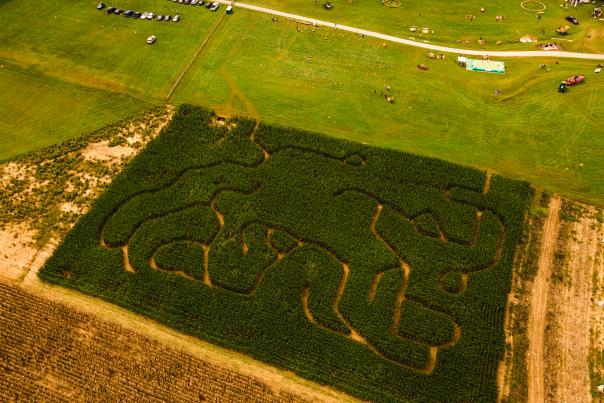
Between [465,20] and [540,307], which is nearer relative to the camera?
[540,307]

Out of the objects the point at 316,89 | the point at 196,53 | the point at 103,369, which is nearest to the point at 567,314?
the point at 316,89

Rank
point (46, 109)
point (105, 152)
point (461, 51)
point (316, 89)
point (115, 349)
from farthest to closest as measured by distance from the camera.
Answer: point (461, 51) < point (316, 89) < point (46, 109) < point (105, 152) < point (115, 349)

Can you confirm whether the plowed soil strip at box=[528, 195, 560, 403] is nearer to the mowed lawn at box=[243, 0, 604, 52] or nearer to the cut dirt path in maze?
the cut dirt path in maze

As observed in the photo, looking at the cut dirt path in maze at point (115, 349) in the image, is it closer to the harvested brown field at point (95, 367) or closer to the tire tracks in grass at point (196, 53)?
the harvested brown field at point (95, 367)

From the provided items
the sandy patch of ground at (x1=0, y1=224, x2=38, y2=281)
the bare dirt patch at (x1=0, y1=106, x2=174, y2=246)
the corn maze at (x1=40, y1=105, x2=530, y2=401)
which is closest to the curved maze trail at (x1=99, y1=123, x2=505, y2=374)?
the corn maze at (x1=40, y1=105, x2=530, y2=401)

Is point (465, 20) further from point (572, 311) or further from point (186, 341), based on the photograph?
point (186, 341)

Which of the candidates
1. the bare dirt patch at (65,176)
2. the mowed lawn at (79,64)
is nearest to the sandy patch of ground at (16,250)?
the bare dirt patch at (65,176)
